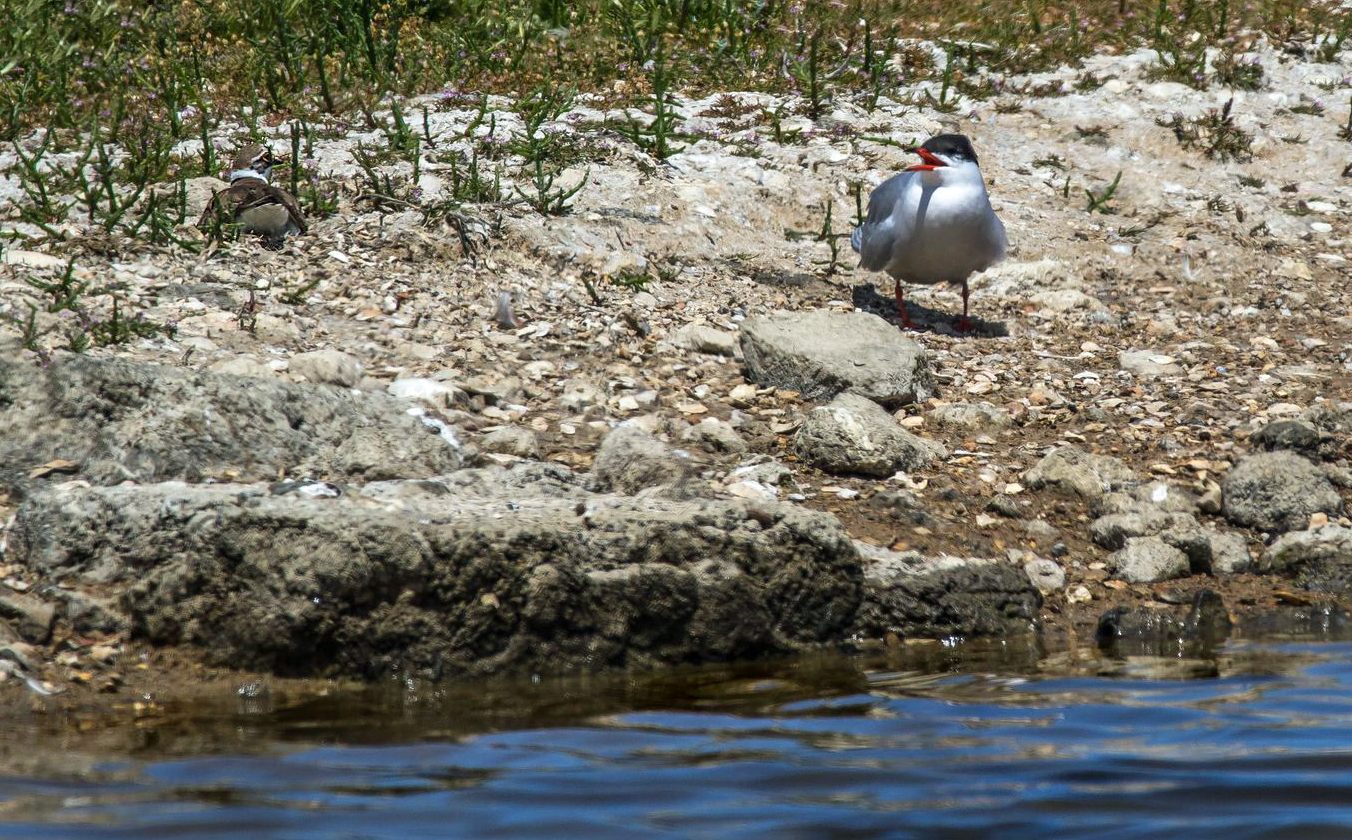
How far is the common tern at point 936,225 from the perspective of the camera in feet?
23.0

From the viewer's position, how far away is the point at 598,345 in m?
6.45

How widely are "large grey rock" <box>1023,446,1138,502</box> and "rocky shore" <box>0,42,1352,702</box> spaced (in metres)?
0.02

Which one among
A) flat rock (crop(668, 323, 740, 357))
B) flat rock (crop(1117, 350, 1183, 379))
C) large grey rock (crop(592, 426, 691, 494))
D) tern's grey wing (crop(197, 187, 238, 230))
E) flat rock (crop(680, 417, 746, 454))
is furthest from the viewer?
tern's grey wing (crop(197, 187, 238, 230))

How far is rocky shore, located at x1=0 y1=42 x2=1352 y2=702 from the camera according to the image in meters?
4.04

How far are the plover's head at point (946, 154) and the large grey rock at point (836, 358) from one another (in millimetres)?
1246

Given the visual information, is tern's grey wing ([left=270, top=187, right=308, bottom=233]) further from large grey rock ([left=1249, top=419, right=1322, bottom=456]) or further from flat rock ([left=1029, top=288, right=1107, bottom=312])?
large grey rock ([left=1249, top=419, right=1322, bottom=456])

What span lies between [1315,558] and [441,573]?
2.94m

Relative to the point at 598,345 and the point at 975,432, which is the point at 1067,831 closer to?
the point at 975,432

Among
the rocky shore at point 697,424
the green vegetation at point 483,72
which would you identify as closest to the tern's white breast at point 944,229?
the rocky shore at point 697,424

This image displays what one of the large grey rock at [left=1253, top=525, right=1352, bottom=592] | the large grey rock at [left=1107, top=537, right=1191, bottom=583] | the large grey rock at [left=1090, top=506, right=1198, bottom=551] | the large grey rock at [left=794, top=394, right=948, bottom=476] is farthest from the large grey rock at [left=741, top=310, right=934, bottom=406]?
the large grey rock at [left=1253, top=525, right=1352, bottom=592]

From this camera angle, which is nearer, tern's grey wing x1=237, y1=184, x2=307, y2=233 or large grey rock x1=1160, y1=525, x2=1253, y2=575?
large grey rock x1=1160, y1=525, x2=1253, y2=575

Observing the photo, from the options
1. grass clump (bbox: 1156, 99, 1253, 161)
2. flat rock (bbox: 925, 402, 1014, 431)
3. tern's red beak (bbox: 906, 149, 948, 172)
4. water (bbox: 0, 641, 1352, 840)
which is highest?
grass clump (bbox: 1156, 99, 1253, 161)

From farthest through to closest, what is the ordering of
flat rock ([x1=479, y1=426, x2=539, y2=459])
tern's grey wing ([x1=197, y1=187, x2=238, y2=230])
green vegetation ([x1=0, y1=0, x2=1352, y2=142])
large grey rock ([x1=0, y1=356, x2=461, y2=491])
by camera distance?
green vegetation ([x1=0, y1=0, x2=1352, y2=142]) → tern's grey wing ([x1=197, y1=187, x2=238, y2=230]) → flat rock ([x1=479, y1=426, x2=539, y2=459]) → large grey rock ([x1=0, y1=356, x2=461, y2=491])

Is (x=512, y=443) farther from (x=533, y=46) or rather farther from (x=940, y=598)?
(x=533, y=46)
